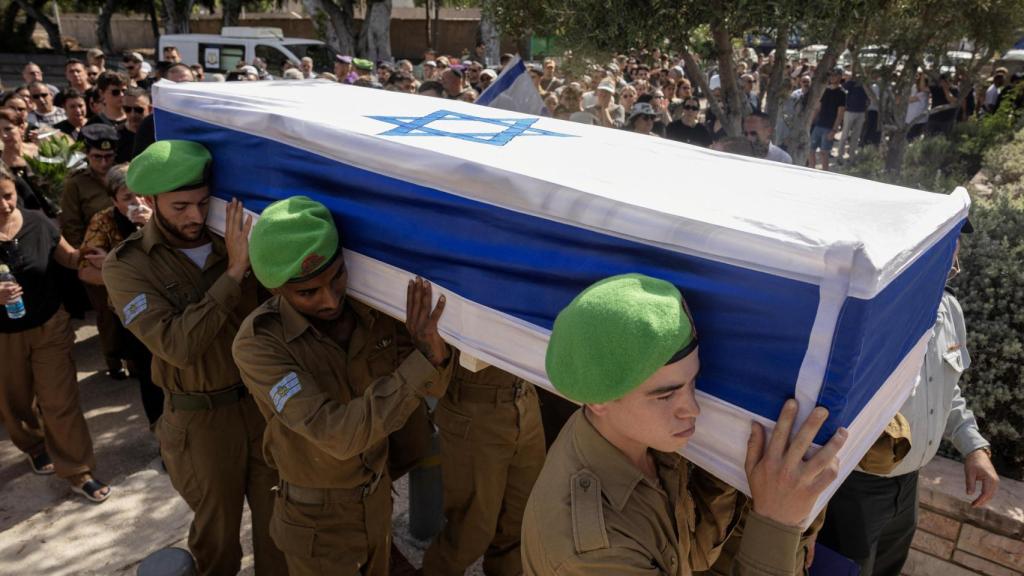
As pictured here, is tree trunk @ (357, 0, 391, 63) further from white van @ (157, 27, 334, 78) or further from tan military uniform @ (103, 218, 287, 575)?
tan military uniform @ (103, 218, 287, 575)

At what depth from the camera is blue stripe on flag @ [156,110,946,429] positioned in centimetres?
126

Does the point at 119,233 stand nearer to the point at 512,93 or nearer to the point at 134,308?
the point at 134,308

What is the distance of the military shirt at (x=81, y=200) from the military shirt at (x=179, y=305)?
2.08m

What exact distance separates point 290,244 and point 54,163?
4.51m

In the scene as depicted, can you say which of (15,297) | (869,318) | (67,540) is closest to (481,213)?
(869,318)

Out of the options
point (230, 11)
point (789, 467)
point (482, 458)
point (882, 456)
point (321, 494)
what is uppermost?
point (230, 11)

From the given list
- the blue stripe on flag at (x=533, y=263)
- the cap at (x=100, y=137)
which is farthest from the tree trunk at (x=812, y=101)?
the cap at (x=100, y=137)

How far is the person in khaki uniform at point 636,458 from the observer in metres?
1.19

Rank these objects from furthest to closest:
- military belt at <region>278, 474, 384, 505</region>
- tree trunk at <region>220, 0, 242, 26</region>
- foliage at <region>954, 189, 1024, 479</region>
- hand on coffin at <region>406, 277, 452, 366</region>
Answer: tree trunk at <region>220, 0, 242, 26</region> < foliage at <region>954, 189, 1024, 479</region> < military belt at <region>278, 474, 384, 505</region> < hand on coffin at <region>406, 277, 452, 366</region>

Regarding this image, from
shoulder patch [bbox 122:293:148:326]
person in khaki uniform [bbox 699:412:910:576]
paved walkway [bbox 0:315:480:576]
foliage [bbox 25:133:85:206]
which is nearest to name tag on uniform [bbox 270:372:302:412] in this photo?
shoulder patch [bbox 122:293:148:326]

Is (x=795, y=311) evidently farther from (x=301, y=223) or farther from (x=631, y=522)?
(x=301, y=223)

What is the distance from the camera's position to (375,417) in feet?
6.15

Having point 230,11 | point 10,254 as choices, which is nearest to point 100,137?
point 10,254

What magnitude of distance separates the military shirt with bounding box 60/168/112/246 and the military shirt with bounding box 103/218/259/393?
6.83ft
